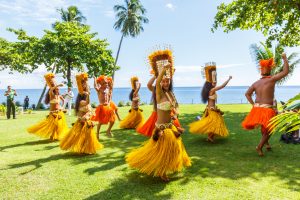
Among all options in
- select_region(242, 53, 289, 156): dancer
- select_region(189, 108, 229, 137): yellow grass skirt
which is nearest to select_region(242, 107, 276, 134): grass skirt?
select_region(242, 53, 289, 156): dancer

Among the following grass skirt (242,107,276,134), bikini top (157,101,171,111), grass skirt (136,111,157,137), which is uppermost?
bikini top (157,101,171,111)

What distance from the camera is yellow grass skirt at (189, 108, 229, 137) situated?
25.1ft

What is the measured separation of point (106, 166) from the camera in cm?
592

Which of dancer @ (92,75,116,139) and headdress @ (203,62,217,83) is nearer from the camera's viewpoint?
headdress @ (203,62,217,83)

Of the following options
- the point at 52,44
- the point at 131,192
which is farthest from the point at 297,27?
the point at 52,44

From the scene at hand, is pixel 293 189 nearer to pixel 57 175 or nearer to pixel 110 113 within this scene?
pixel 57 175

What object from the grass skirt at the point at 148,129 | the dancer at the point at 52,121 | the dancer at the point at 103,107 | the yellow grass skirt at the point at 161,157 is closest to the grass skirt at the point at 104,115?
the dancer at the point at 103,107

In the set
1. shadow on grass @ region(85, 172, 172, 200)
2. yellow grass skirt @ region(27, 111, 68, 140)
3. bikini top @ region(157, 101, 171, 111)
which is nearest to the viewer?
shadow on grass @ region(85, 172, 172, 200)

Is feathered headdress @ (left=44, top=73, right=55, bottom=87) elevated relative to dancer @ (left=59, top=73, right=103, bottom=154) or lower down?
elevated

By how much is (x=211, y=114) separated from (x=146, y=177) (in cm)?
332

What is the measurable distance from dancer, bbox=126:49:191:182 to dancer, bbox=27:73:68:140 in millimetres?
4321

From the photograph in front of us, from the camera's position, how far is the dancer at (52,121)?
28.3 ft

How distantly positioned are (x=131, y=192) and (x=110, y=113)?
15.9 feet

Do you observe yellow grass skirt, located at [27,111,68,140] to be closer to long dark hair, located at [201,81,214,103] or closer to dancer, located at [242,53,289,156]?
long dark hair, located at [201,81,214,103]
